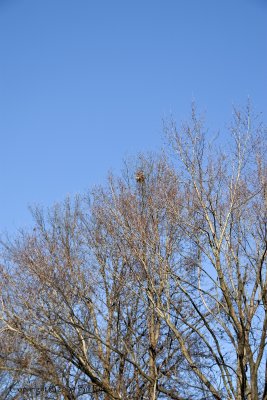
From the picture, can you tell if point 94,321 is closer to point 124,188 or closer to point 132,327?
point 132,327

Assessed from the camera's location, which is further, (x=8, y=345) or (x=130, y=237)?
(x=8, y=345)

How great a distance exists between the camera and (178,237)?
42.3ft

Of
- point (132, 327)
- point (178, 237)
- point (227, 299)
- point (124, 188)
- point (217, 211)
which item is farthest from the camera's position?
point (132, 327)

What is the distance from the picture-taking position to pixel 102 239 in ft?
47.1

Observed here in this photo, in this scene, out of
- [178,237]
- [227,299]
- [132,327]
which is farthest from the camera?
[132,327]

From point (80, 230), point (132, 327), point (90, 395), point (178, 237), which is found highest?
point (80, 230)

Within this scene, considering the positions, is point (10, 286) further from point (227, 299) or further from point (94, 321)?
point (227, 299)

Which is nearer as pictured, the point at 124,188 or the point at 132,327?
the point at 124,188

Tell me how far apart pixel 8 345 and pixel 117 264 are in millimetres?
3166

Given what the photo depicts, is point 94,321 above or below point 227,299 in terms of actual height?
above

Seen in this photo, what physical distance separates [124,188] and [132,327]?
3.71 m

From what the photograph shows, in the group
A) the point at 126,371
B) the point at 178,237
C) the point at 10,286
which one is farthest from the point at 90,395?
the point at 178,237

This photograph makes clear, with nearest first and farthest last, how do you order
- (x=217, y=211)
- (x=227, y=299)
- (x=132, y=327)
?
1. (x=227, y=299)
2. (x=217, y=211)
3. (x=132, y=327)

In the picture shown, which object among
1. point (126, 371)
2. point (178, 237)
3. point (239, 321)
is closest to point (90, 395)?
point (126, 371)
